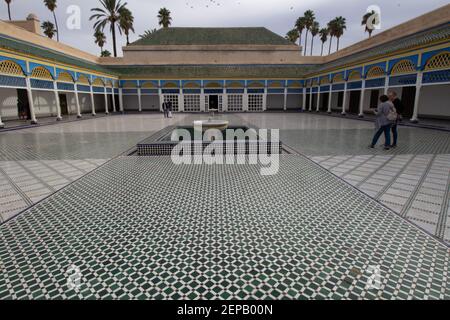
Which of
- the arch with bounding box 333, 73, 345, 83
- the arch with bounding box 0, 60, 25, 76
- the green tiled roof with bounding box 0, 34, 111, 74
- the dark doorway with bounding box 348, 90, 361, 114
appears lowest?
the dark doorway with bounding box 348, 90, 361, 114

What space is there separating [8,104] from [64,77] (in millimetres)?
3408

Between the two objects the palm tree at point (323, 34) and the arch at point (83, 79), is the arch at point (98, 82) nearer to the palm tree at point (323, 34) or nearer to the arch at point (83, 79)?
the arch at point (83, 79)

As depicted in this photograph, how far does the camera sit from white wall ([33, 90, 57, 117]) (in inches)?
693

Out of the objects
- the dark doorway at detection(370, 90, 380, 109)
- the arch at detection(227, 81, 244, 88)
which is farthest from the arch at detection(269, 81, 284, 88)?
the dark doorway at detection(370, 90, 380, 109)

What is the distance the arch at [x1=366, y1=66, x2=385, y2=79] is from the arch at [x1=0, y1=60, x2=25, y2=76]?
18254mm

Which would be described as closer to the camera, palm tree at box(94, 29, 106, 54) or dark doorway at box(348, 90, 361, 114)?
dark doorway at box(348, 90, 361, 114)

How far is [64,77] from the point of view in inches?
651

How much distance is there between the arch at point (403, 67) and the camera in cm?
1235

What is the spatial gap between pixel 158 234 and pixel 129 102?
27435mm

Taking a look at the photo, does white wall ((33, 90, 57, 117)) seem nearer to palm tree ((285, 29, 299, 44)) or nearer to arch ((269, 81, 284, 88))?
→ arch ((269, 81, 284, 88))

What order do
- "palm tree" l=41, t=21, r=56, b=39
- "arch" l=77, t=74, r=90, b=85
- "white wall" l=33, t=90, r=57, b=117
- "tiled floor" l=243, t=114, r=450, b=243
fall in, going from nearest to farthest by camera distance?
"tiled floor" l=243, t=114, r=450, b=243 → "white wall" l=33, t=90, r=57, b=117 → "arch" l=77, t=74, r=90, b=85 → "palm tree" l=41, t=21, r=56, b=39

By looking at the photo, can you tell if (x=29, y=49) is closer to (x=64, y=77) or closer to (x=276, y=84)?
(x=64, y=77)

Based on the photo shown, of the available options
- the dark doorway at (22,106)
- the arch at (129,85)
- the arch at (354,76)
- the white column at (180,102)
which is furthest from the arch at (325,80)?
the dark doorway at (22,106)
